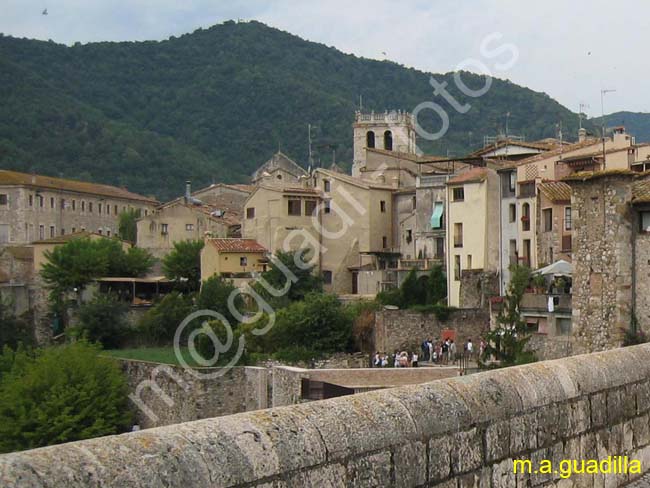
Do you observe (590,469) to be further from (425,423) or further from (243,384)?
(243,384)

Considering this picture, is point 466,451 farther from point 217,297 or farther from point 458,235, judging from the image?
point 217,297

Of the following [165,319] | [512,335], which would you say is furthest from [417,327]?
[165,319]

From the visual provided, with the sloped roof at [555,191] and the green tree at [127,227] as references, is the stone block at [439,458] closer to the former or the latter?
the sloped roof at [555,191]

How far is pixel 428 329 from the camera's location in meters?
38.0

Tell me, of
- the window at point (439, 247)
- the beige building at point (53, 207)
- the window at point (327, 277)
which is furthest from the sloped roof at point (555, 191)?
the beige building at point (53, 207)

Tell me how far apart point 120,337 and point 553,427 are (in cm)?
4301

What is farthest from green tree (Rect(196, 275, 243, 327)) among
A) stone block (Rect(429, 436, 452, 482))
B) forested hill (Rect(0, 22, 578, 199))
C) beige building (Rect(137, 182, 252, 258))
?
forested hill (Rect(0, 22, 578, 199))

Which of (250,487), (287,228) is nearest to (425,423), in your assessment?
(250,487)

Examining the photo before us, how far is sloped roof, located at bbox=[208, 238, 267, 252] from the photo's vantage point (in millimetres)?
51062

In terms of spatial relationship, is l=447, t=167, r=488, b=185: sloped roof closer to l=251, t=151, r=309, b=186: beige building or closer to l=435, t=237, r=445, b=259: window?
l=435, t=237, r=445, b=259: window

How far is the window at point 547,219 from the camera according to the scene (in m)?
37.8

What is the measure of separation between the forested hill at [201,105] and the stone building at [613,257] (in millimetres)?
62082

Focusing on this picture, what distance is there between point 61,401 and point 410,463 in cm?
2895

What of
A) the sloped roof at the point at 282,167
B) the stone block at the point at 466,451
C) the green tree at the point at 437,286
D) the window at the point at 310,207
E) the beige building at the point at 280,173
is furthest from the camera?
the sloped roof at the point at 282,167
